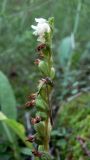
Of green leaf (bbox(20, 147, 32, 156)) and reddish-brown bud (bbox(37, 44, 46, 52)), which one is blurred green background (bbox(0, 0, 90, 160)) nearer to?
green leaf (bbox(20, 147, 32, 156))

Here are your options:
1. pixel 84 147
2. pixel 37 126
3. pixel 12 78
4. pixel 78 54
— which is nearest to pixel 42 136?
pixel 37 126

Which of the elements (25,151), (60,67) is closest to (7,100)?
(25,151)

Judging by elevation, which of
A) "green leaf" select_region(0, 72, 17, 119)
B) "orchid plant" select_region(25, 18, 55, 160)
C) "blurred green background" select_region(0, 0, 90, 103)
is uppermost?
"blurred green background" select_region(0, 0, 90, 103)

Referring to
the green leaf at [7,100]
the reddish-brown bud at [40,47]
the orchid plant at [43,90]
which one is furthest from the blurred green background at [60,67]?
the reddish-brown bud at [40,47]

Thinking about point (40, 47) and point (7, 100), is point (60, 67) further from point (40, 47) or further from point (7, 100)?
point (40, 47)

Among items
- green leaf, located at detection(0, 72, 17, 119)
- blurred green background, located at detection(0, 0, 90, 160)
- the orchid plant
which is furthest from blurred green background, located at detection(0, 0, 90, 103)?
the orchid plant

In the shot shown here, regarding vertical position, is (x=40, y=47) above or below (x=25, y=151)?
below

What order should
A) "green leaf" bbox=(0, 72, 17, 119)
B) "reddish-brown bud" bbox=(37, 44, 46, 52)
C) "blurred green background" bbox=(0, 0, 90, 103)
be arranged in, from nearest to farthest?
"reddish-brown bud" bbox=(37, 44, 46, 52), "green leaf" bbox=(0, 72, 17, 119), "blurred green background" bbox=(0, 0, 90, 103)

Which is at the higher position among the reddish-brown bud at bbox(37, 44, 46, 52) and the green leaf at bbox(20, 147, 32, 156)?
the green leaf at bbox(20, 147, 32, 156)

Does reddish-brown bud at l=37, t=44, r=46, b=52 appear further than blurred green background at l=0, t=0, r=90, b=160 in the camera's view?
No
